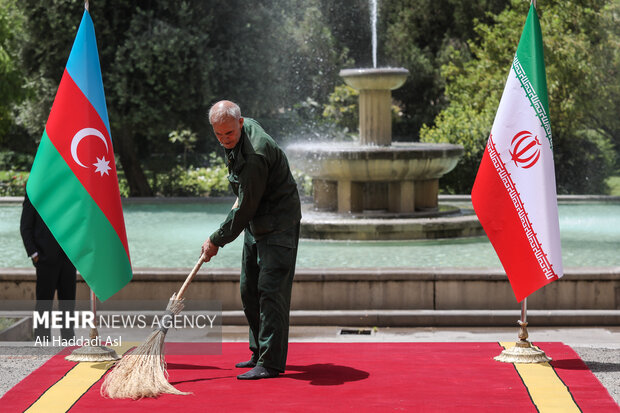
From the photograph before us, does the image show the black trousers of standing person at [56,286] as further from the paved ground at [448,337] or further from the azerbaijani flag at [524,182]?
the azerbaijani flag at [524,182]

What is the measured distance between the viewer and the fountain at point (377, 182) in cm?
1470

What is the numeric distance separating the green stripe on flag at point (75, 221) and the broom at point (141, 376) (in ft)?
3.00

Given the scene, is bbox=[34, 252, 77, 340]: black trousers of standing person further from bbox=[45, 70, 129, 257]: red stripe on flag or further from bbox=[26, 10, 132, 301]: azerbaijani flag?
bbox=[45, 70, 129, 257]: red stripe on flag

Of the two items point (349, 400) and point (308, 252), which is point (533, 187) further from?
point (308, 252)

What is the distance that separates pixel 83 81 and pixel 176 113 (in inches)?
681

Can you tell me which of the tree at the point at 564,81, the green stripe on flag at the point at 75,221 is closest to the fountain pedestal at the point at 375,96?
the tree at the point at 564,81

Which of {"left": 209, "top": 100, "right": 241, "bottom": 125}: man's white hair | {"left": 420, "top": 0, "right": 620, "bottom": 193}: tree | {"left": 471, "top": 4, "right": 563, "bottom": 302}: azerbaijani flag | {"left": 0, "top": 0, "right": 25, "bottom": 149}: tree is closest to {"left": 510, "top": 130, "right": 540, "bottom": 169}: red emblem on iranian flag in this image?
{"left": 471, "top": 4, "right": 563, "bottom": 302}: azerbaijani flag

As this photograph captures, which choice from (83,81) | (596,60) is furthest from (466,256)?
(596,60)

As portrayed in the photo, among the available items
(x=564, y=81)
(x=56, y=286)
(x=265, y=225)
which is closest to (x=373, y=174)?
(x=56, y=286)

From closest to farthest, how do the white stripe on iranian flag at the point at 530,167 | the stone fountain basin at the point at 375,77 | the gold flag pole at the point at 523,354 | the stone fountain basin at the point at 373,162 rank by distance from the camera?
the gold flag pole at the point at 523,354 < the white stripe on iranian flag at the point at 530,167 < the stone fountain basin at the point at 373,162 < the stone fountain basin at the point at 375,77

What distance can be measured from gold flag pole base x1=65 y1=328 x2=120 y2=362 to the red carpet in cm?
11

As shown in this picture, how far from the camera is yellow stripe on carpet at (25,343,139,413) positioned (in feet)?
20.3

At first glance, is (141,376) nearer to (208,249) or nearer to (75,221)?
(208,249)

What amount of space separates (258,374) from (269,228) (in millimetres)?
939
